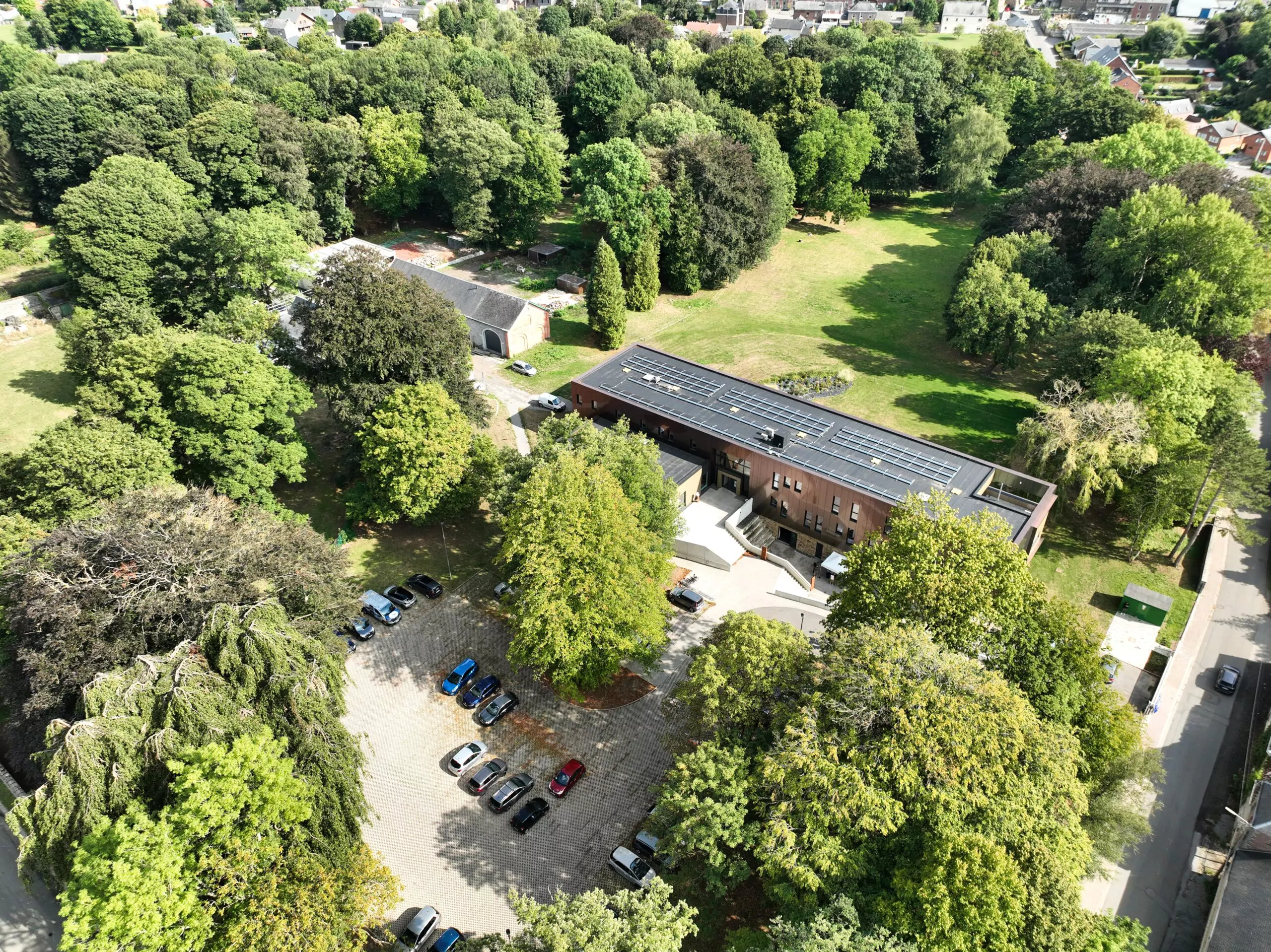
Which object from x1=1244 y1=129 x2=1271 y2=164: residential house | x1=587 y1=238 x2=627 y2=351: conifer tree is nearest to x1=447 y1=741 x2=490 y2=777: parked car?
x1=587 y1=238 x2=627 y2=351: conifer tree

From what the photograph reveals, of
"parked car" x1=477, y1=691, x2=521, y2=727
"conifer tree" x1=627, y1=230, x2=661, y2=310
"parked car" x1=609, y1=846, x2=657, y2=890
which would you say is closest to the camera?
"parked car" x1=609, y1=846, x2=657, y2=890

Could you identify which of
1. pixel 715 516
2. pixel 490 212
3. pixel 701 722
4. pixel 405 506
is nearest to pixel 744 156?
pixel 490 212

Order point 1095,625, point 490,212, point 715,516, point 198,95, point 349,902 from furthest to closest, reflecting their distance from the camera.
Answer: point 198,95
point 490,212
point 715,516
point 1095,625
point 349,902

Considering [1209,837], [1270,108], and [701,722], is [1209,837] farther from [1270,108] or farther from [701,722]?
[1270,108]

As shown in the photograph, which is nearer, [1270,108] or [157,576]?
[157,576]

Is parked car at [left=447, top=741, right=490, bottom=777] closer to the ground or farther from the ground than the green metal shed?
closer to the ground

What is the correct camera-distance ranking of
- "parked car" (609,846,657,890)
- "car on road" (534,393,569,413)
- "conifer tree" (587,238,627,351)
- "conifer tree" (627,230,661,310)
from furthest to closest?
"conifer tree" (627,230,661,310)
"conifer tree" (587,238,627,351)
"car on road" (534,393,569,413)
"parked car" (609,846,657,890)

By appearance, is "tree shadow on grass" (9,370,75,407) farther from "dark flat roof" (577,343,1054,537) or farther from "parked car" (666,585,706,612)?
"parked car" (666,585,706,612)
